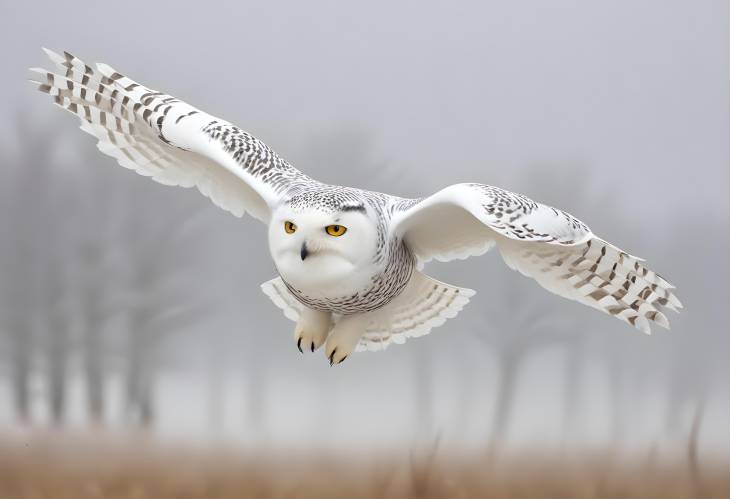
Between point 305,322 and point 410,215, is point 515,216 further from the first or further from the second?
point 305,322

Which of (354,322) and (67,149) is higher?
(67,149)

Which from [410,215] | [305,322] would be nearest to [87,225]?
[305,322]

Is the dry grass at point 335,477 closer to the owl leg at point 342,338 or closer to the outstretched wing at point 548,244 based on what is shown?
the owl leg at point 342,338

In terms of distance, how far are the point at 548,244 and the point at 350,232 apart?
0.38 m

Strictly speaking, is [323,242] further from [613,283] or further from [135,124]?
[135,124]

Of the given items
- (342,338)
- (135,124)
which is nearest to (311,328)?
(342,338)

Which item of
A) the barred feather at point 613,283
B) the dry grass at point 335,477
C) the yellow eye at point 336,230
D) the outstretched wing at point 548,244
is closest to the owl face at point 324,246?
the yellow eye at point 336,230

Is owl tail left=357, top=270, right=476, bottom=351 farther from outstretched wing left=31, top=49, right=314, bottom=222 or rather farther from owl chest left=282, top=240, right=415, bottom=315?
outstretched wing left=31, top=49, right=314, bottom=222

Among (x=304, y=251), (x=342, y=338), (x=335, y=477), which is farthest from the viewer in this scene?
(x=335, y=477)

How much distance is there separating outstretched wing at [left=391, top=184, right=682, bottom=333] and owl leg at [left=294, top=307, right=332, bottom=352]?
0.26m

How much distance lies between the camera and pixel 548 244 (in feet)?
4.85

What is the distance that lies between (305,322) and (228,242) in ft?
5.63

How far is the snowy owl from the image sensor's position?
4.89ft

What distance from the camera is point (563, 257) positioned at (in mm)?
1629
